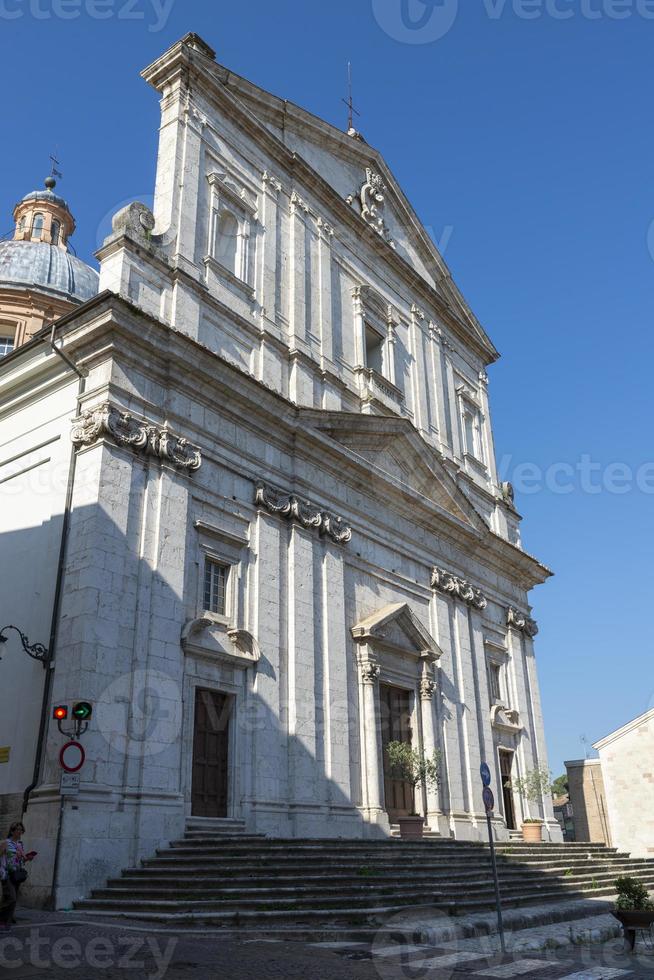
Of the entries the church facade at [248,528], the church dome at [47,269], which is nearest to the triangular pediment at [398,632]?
the church facade at [248,528]

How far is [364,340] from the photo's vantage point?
25766 mm

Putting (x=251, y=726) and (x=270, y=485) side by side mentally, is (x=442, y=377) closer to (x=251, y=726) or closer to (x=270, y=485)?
(x=270, y=485)

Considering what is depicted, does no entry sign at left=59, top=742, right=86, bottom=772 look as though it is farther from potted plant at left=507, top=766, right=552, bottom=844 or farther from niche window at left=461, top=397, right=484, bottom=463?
niche window at left=461, top=397, right=484, bottom=463

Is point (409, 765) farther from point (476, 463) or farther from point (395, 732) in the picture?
point (476, 463)

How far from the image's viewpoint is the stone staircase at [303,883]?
1127 cm

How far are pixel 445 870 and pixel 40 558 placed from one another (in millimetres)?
9328

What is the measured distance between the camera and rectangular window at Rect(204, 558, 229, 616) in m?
17.4

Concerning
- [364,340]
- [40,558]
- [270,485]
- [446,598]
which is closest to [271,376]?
[270,485]

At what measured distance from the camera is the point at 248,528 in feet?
61.3

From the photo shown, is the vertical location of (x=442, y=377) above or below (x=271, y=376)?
above

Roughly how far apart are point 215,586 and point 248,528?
5.39 feet

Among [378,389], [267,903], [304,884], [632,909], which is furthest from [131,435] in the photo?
[632,909]

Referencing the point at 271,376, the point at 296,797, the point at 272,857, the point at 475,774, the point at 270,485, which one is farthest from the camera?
the point at 475,774

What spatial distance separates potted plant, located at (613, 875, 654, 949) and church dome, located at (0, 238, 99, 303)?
29758 mm
